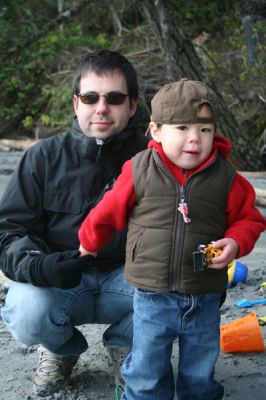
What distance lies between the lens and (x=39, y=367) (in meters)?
2.74

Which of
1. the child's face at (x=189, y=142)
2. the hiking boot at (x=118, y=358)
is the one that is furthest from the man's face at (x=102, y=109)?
the hiking boot at (x=118, y=358)

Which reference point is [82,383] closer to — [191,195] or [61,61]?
[191,195]

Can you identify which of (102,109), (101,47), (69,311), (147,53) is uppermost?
(101,47)

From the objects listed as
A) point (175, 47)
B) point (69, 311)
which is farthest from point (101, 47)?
point (69, 311)

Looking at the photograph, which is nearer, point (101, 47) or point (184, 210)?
point (184, 210)

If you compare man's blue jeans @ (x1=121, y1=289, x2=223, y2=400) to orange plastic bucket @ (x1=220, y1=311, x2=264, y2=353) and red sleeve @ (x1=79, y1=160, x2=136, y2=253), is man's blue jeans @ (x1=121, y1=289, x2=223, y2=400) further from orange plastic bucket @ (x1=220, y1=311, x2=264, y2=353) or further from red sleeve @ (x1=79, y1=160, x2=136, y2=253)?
orange plastic bucket @ (x1=220, y1=311, x2=264, y2=353)

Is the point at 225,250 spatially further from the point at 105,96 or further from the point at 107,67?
the point at 107,67

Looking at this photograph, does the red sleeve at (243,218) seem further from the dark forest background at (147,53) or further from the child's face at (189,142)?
the dark forest background at (147,53)

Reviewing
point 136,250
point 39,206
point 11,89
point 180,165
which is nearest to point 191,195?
point 180,165

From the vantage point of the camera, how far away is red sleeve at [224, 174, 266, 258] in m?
2.15

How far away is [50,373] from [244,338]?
92 cm

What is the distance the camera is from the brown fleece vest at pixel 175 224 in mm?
2158

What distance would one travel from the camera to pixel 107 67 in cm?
268

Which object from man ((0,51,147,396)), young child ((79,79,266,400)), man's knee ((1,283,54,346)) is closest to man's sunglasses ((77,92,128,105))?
man ((0,51,147,396))
